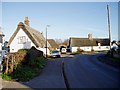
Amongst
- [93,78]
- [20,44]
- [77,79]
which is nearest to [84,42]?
[20,44]

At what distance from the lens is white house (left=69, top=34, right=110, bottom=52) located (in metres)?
88.0

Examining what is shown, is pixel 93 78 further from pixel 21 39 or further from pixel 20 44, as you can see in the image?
pixel 20 44

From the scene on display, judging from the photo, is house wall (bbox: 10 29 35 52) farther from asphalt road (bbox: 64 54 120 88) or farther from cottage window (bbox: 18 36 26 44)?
asphalt road (bbox: 64 54 120 88)

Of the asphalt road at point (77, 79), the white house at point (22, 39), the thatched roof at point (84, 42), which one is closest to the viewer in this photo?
the asphalt road at point (77, 79)

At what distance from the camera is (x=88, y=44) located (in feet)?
295

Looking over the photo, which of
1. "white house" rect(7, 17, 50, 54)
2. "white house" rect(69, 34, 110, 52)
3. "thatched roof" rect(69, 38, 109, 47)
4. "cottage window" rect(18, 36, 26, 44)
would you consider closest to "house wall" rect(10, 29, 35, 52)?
"white house" rect(7, 17, 50, 54)

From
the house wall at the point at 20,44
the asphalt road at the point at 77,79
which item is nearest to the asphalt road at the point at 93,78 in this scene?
the asphalt road at the point at 77,79

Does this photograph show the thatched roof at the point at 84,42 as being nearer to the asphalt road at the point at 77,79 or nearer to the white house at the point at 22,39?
the white house at the point at 22,39

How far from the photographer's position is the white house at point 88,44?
87988mm

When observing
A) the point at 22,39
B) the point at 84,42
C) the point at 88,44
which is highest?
the point at 84,42

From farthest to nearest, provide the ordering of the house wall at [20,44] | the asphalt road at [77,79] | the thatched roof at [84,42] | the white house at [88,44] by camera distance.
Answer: the thatched roof at [84,42] → the white house at [88,44] → the house wall at [20,44] → the asphalt road at [77,79]

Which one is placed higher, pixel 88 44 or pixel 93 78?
pixel 88 44

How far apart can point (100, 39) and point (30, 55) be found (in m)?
77.8

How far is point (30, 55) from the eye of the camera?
893 inches
